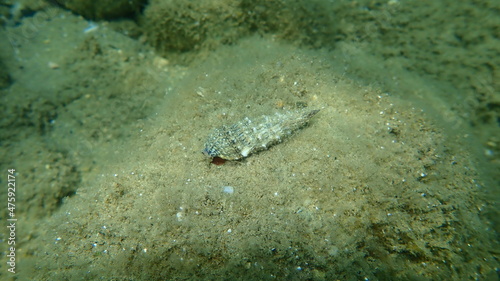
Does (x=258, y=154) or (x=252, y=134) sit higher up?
(x=252, y=134)

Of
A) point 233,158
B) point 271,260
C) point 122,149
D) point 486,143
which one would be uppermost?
point 486,143

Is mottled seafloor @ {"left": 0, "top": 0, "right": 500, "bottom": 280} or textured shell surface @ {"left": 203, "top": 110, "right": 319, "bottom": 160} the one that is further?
textured shell surface @ {"left": 203, "top": 110, "right": 319, "bottom": 160}

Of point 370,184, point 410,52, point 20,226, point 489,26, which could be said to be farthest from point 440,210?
point 20,226

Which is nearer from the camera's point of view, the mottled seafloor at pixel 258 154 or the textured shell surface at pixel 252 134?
the mottled seafloor at pixel 258 154

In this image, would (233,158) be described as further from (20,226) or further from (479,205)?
(20,226)
